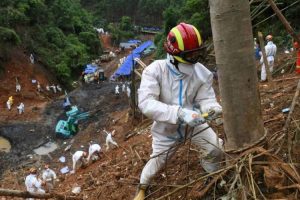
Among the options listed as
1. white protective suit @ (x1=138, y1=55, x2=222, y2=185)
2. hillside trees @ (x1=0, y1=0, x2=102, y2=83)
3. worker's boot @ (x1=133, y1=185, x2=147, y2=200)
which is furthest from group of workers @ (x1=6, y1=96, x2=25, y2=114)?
white protective suit @ (x1=138, y1=55, x2=222, y2=185)

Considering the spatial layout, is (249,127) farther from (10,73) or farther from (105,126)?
(10,73)

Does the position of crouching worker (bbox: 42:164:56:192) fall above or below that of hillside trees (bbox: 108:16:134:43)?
below

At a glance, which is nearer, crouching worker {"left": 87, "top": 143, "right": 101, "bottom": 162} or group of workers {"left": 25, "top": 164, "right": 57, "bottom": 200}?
group of workers {"left": 25, "top": 164, "right": 57, "bottom": 200}

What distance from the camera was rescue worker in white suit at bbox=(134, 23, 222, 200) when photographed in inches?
133

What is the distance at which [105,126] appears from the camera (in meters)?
16.9

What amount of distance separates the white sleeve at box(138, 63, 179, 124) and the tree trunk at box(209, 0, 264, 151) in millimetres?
610

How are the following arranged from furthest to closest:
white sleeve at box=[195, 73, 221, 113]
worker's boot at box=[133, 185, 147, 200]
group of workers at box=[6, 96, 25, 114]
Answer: group of workers at box=[6, 96, 25, 114]
worker's boot at box=[133, 185, 147, 200]
white sleeve at box=[195, 73, 221, 113]

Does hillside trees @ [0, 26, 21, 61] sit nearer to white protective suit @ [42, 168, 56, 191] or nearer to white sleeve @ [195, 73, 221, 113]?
white protective suit @ [42, 168, 56, 191]

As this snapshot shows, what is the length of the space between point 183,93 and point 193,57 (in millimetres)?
348

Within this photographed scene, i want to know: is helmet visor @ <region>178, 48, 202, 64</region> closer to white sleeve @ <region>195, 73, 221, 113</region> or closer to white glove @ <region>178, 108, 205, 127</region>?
white sleeve @ <region>195, 73, 221, 113</region>

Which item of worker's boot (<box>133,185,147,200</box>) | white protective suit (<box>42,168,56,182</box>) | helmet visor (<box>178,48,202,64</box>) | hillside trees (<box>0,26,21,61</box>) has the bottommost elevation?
white protective suit (<box>42,168,56,182</box>)

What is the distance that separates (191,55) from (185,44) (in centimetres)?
11

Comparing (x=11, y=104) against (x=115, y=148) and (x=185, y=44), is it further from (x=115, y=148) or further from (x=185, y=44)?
(x=185, y=44)

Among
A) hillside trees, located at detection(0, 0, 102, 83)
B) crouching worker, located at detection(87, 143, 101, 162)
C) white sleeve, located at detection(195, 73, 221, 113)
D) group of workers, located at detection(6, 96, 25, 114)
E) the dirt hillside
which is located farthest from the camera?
hillside trees, located at detection(0, 0, 102, 83)
